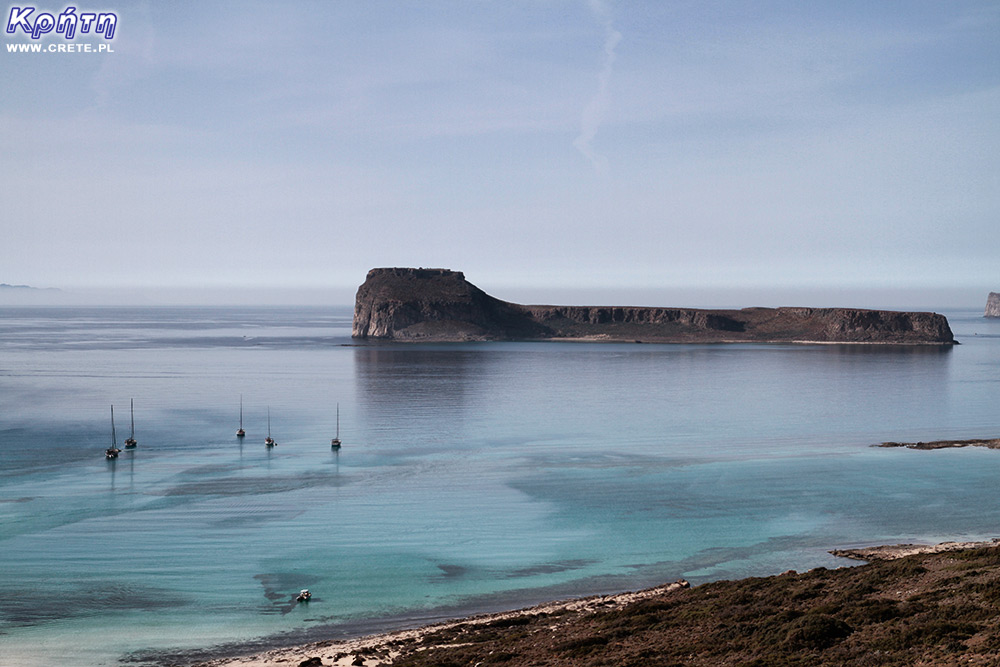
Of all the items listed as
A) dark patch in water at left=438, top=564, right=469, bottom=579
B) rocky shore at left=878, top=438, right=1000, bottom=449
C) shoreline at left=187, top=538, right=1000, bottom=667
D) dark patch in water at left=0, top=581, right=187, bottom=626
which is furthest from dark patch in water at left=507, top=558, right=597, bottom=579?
rocky shore at left=878, top=438, right=1000, bottom=449

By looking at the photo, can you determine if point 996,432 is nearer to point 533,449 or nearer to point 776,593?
point 533,449

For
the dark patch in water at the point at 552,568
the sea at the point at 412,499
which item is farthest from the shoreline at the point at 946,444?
the dark patch in water at the point at 552,568

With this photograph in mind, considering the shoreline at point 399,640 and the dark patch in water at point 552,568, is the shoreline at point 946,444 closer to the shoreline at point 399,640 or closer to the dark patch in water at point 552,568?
the dark patch in water at point 552,568

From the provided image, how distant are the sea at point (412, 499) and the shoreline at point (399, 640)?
4.81ft

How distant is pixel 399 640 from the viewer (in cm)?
2969

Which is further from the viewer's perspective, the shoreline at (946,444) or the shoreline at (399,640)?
the shoreline at (946,444)

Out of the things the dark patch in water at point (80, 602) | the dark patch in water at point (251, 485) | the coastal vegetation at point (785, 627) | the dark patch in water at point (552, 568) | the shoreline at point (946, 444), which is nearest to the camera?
the coastal vegetation at point (785, 627)

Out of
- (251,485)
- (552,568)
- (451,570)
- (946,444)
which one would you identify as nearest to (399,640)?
(451,570)

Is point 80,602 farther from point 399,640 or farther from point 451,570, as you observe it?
point 451,570

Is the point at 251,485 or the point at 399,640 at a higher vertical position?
the point at 251,485

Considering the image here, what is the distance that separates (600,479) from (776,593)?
28.8 meters

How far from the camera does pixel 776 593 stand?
30.8 m

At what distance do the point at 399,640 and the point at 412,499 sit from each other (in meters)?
23.5

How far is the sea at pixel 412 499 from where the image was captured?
34781mm
